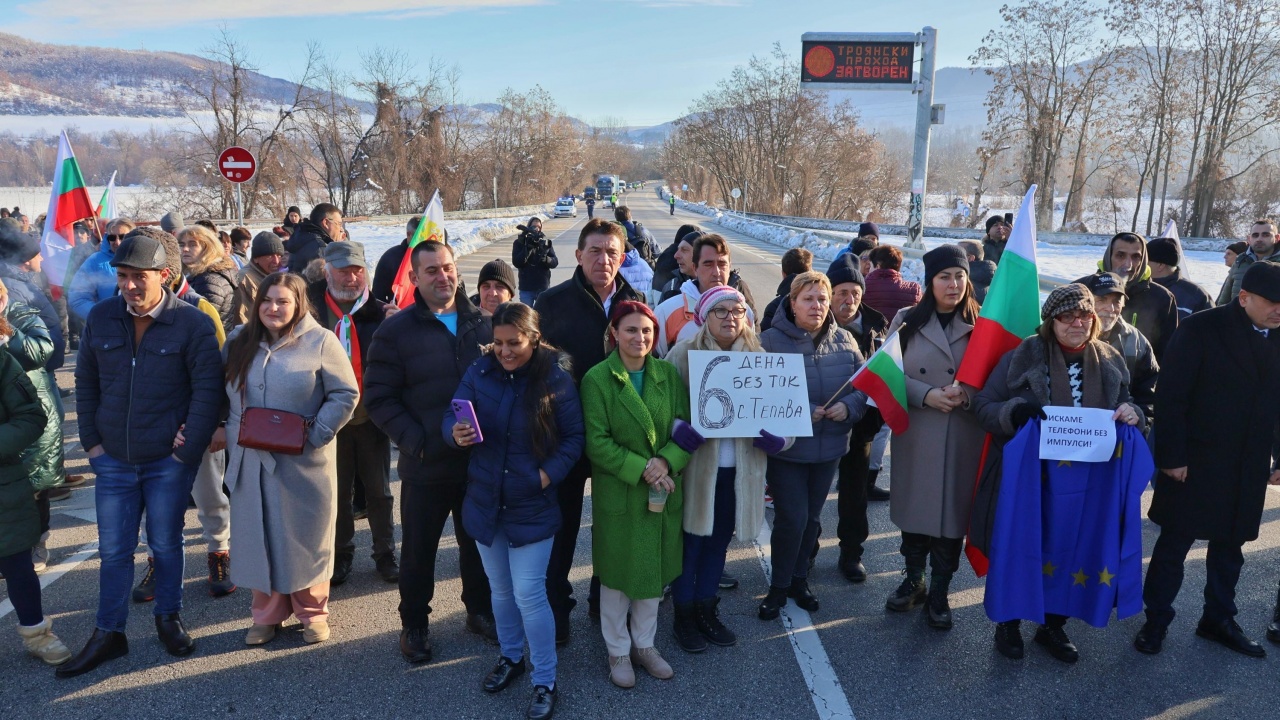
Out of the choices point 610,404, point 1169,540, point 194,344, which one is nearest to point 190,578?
point 194,344

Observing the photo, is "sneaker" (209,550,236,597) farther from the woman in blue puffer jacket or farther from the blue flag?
the blue flag

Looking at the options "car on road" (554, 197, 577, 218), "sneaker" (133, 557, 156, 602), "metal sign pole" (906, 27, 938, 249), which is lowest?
"sneaker" (133, 557, 156, 602)

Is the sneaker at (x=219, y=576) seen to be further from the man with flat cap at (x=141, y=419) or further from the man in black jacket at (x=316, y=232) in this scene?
the man in black jacket at (x=316, y=232)

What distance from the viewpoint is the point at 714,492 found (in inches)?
151

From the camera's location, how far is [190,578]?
4.72m

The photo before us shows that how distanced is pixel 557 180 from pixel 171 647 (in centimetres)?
9278

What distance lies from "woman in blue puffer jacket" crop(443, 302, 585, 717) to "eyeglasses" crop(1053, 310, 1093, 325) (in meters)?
2.37

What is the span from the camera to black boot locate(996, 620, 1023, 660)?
390 cm

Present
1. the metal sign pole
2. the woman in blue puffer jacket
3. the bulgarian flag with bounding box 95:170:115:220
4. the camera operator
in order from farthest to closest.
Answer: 1. the metal sign pole
2. the camera operator
3. the bulgarian flag with bounding box 95:170:115:220
4. the woman in blue puffer jacket

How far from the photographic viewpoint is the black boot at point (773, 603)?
4270 mm

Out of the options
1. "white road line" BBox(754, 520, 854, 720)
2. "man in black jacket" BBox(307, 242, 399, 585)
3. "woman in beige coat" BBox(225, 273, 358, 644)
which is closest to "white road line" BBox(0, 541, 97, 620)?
"woman in beige coat" BBox(225, 273, 358, 644)

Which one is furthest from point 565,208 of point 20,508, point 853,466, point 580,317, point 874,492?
point 20,508

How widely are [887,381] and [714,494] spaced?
3.66ft

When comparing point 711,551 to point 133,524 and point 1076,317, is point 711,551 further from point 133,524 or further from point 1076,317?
point 133,524
